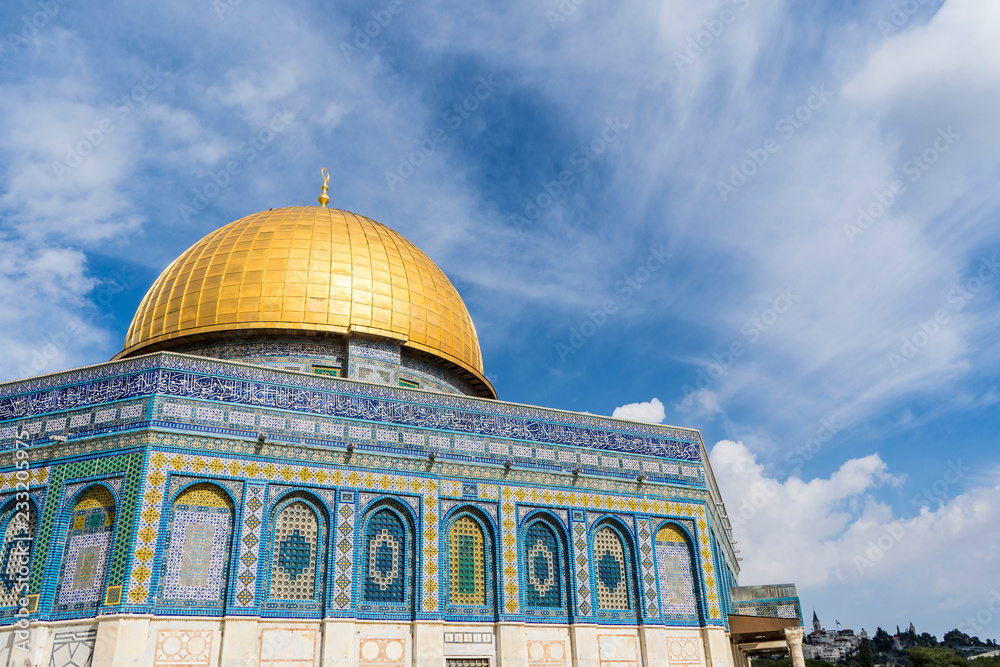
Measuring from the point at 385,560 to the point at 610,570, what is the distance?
13.6 feet

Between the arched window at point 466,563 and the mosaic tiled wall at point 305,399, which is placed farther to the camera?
the arched window at point 466,563

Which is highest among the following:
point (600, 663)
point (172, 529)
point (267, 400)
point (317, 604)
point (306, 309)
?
point (306, 309)

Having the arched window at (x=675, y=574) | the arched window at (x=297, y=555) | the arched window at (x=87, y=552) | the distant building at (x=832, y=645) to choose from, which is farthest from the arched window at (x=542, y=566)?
the distant building at (x=832, y=645)

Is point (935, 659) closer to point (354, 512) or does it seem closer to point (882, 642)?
point (882, 642)

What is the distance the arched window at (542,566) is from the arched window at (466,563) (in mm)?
811

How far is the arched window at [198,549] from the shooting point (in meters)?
10.9

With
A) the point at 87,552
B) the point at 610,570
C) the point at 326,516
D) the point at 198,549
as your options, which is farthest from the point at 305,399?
the point at 610,570

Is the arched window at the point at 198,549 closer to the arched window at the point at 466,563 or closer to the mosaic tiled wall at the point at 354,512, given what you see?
the mosaic tiled wall at the point at 354,512

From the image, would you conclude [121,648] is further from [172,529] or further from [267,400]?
[267,400]

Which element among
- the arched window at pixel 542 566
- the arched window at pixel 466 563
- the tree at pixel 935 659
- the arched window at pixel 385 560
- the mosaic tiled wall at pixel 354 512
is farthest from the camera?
the tree at pixel 935 659

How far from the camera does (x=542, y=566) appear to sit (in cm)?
1354

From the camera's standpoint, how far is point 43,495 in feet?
37.7

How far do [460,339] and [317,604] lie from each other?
806cm

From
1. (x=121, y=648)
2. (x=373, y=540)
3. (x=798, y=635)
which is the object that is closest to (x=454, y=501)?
(x=373, y=540)
